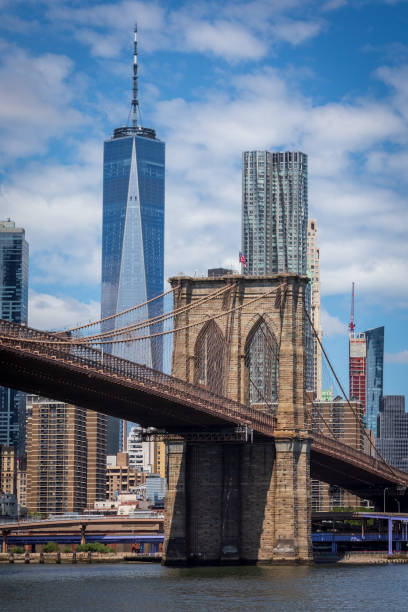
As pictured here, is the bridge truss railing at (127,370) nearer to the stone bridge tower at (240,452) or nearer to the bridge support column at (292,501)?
the bridge support column at (292,501)

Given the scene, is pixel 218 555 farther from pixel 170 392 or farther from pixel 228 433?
pixel 170 392

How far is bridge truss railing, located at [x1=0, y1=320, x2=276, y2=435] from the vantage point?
2537 inches

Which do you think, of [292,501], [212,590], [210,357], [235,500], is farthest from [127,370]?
[235,500]

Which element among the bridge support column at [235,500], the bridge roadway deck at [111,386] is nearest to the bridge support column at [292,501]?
the bridge support column at [235,500]

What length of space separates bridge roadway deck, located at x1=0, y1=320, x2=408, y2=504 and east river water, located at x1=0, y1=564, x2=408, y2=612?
886cm

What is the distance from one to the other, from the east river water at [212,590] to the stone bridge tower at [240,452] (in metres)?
3.30

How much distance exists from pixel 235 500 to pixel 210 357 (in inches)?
366

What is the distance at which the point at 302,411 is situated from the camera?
280ft

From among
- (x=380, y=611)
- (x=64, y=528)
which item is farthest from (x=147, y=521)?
(x=380, y=611)

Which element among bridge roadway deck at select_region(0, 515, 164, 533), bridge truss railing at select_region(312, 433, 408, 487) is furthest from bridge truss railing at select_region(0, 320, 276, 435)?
bridge roadway deck at select_region(0, 515, 164, 533)

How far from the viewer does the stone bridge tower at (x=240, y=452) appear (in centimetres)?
8475

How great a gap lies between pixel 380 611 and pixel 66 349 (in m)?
21.3

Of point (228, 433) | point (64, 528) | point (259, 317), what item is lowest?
point (64, 528)

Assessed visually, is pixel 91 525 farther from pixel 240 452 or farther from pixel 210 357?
pixel 240 452
